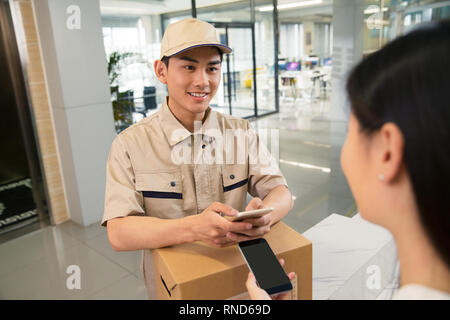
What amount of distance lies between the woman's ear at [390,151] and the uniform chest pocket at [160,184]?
816 millimetres

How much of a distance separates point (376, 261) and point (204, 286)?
0.97 meters

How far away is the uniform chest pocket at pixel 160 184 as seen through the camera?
4.07 feet

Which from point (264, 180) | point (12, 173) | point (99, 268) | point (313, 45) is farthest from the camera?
point (313, 45)

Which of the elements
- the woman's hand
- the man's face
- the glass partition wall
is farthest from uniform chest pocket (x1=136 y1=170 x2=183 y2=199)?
the glass partition wall

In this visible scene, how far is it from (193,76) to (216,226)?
59 centimetres

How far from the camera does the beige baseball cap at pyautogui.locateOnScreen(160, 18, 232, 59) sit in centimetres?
115

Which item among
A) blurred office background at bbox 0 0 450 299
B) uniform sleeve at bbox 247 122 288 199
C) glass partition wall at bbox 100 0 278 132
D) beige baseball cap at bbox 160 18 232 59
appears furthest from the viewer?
glass partition wall at bbox 100 0 278 132

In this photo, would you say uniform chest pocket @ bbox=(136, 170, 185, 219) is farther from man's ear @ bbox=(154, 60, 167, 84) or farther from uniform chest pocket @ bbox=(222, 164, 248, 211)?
man's ear @ bbox=(154, 60, 167, 84)

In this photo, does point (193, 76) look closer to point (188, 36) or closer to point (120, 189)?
point (188, 36)

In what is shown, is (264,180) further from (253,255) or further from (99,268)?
(99,268)

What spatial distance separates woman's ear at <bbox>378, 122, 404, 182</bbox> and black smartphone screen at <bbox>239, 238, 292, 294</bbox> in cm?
35

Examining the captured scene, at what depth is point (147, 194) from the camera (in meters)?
1.26

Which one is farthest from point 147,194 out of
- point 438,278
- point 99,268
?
point 99,268

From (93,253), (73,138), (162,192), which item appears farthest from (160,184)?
(73,138)
